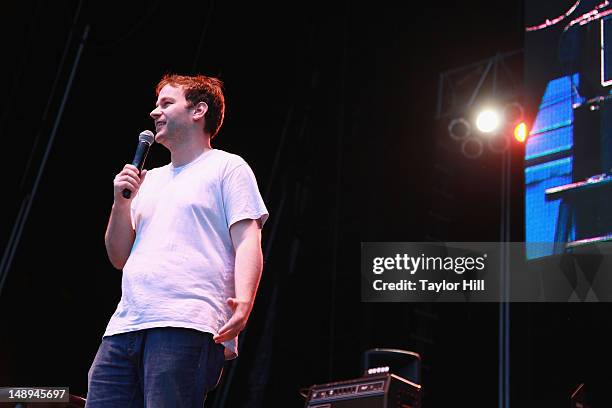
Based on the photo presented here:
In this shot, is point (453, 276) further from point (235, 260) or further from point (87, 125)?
point (235, 260)

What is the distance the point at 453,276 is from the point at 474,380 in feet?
2.45

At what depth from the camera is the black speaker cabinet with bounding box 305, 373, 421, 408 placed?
3096 millimetres

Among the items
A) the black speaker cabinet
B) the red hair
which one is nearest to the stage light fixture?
the black speaker cabinet

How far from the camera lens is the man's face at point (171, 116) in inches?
80.7

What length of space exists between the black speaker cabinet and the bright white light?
9.80ft

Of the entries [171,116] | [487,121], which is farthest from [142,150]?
[487,121]

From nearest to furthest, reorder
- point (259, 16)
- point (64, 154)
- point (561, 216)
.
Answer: point (64, 154), point (561, 216), point (259, 16)

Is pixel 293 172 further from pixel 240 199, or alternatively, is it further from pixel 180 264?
pixel 180 264

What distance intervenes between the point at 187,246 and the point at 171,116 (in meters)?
0.35

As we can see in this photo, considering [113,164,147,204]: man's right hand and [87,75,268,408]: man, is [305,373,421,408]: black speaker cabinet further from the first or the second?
[113,164,147,204]: man's right hand

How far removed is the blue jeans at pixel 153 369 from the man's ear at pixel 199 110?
1.78ft

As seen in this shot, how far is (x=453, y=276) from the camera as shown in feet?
19.0

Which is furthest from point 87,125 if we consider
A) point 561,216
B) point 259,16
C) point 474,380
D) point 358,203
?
point 474,380

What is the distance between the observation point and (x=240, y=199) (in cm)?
195
